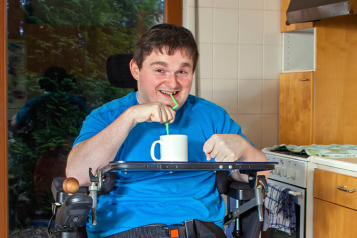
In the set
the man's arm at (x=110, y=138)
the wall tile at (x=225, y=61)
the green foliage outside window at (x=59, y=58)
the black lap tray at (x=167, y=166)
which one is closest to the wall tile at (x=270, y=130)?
the wall tile at (x=225, y=61)

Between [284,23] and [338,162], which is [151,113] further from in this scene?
[284,23]

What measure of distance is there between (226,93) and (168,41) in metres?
1.12

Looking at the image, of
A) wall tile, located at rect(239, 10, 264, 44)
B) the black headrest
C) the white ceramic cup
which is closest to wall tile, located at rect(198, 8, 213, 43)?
wall tile, located at rect(239, 10, 264, 44)

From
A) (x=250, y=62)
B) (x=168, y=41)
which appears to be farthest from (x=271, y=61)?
(x=168, y=41)

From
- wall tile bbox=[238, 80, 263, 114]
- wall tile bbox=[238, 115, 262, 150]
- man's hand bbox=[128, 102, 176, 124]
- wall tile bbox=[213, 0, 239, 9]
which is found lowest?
wall tile bbox=[238, 115, 262, 150]

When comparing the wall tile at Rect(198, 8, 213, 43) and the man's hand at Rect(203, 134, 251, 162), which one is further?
the wall tile at Rect(198, 8, 213, 43)

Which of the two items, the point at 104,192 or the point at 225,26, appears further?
the point at 225,26

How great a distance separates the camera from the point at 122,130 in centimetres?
105

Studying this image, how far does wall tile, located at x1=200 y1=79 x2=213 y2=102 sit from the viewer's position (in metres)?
2.22

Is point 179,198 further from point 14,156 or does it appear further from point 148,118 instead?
point 14,156

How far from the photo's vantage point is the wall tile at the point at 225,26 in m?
2.22

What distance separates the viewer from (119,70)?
149 cm

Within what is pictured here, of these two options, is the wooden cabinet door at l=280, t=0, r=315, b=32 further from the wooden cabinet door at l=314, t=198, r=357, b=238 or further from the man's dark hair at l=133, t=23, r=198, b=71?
the man's dark hair at l=133, t=23, r=198, b=71

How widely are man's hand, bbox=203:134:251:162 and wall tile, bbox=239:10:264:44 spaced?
1.36 metres
